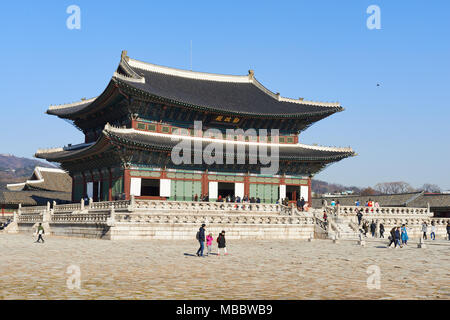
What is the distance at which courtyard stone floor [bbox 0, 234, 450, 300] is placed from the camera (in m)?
12.9

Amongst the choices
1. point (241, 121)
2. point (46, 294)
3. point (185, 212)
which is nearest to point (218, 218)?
point (185, 212)

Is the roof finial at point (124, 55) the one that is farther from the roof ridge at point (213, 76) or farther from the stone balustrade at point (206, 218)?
the stone balustrade at point (206, 218)

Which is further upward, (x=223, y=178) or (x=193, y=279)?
(x=223, y=178)

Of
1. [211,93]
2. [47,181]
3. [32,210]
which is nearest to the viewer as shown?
[32,210]

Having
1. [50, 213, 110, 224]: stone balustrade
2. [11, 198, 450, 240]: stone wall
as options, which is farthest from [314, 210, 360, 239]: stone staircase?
[50, 213, 110, 224]: stone balustrade

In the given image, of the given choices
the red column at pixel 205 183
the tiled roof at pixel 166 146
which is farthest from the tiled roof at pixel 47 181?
the red column at pixel 205 183

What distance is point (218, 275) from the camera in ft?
55.0

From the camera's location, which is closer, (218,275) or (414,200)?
(218,275)

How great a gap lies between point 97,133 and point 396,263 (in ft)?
135

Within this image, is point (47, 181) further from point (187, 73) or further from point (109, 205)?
point (109, 205)

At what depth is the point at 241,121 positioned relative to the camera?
53.7 m

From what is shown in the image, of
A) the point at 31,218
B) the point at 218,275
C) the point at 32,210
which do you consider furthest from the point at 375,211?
the point at 32,210

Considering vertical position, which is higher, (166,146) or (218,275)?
(166,146)
